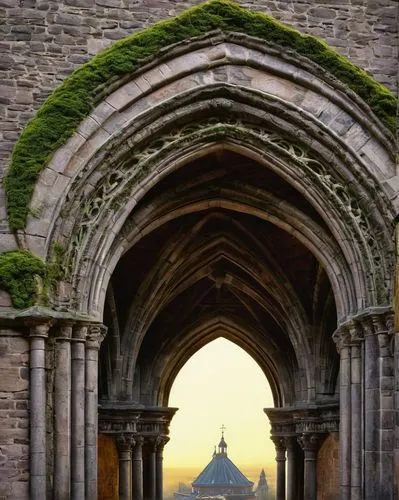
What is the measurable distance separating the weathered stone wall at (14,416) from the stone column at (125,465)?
6615mm

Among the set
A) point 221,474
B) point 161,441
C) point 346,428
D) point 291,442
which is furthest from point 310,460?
point 221,474

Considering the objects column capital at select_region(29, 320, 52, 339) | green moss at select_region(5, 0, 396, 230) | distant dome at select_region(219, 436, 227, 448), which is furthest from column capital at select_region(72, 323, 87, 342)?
distant dome at select_region(219, 436, 227, 448)

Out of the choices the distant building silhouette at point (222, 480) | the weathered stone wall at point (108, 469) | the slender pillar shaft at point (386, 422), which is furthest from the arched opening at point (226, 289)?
the distant building silhouette at point (222, 480)

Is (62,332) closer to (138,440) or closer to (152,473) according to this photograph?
(138,440)

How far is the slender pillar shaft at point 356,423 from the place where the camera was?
15.0 m

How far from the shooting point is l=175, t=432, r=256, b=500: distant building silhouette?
168ft

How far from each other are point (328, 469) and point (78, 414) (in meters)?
6.84

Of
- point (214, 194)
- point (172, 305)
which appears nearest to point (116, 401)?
point (172, 305)

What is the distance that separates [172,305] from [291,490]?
3727 millimetres

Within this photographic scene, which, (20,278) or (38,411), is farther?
(20,278)

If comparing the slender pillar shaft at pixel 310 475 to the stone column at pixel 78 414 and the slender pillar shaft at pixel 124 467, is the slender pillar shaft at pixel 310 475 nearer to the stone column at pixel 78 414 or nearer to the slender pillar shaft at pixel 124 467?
the slender pillar shaft at pixel 124 467

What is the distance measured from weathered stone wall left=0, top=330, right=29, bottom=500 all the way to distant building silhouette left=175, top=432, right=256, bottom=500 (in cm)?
3743

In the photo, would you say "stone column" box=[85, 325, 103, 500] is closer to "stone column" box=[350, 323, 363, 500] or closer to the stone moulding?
the stone moulding

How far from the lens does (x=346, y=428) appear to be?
15.3m
